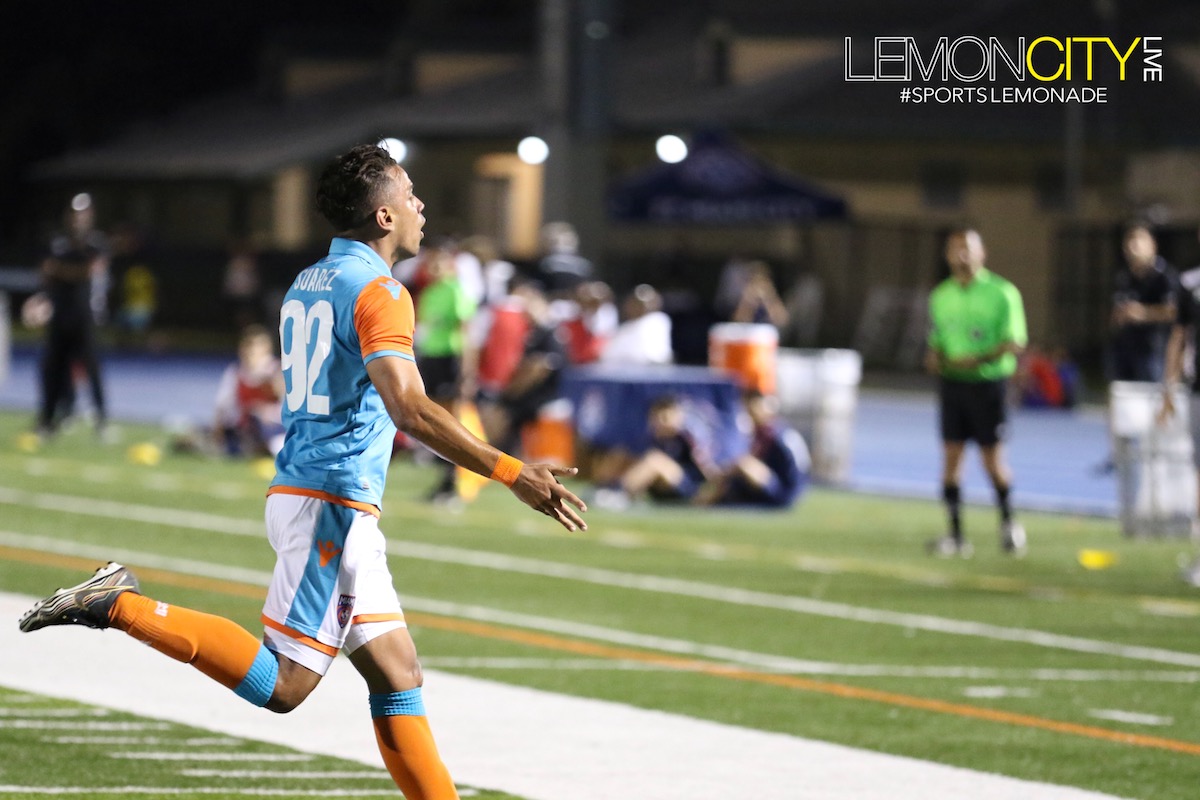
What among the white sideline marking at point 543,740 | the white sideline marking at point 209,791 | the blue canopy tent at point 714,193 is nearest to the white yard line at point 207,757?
the white sideline marking at point 543,740

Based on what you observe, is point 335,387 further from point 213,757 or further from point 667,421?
point 667,421

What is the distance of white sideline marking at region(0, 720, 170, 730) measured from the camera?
8.23 m

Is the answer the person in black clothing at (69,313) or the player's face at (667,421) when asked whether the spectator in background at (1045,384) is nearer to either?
the player's face at (667,421)

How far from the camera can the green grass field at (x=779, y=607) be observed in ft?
29.3

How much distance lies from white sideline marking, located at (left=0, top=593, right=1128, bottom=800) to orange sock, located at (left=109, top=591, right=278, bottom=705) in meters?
1.41

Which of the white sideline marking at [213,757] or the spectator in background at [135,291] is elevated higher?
the spectator in background at [135,291]

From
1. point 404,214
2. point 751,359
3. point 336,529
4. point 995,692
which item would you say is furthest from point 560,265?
point 336,529

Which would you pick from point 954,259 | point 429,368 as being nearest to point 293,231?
point 429,368

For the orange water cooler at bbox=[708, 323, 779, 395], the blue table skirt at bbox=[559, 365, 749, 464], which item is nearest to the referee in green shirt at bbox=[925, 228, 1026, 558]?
the blue table skirt at bbox=[559, 365, 749, 464]

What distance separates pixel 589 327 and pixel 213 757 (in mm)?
13044

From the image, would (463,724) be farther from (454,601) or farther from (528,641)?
(454,601)

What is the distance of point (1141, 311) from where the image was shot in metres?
17.4

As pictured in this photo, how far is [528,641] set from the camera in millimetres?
10820

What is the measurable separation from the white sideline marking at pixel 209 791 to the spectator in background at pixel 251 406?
13149 millimetres
